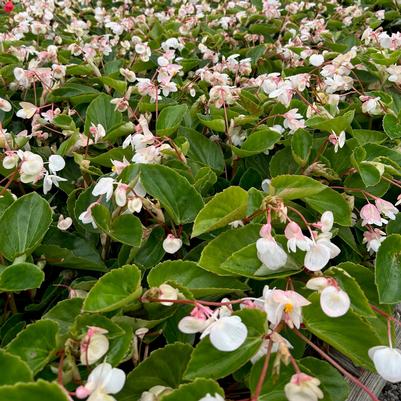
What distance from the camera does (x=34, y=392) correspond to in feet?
A: 1.49

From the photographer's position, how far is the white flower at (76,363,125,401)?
0.49m

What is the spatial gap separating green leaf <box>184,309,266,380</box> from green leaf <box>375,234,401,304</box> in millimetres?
204

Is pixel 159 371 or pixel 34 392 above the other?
pixel 34 392

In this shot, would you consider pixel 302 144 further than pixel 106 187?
Yes

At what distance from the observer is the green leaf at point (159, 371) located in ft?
1.94

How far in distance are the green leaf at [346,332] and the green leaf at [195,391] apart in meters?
0.16

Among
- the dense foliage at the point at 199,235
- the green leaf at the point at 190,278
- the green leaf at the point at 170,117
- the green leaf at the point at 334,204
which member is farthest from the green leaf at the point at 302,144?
the green leaf at the point at 190,278

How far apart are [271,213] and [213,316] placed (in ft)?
0.73

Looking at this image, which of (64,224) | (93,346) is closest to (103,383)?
(93,346)

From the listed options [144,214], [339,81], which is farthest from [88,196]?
[339,81]

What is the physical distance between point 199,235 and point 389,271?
0.28 m

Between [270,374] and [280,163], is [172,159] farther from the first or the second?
[270,374]

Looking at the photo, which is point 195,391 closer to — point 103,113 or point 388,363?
point 388,363

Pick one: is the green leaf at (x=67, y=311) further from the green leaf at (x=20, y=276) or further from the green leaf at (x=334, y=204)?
the green leaf at (x=334, y=204)
